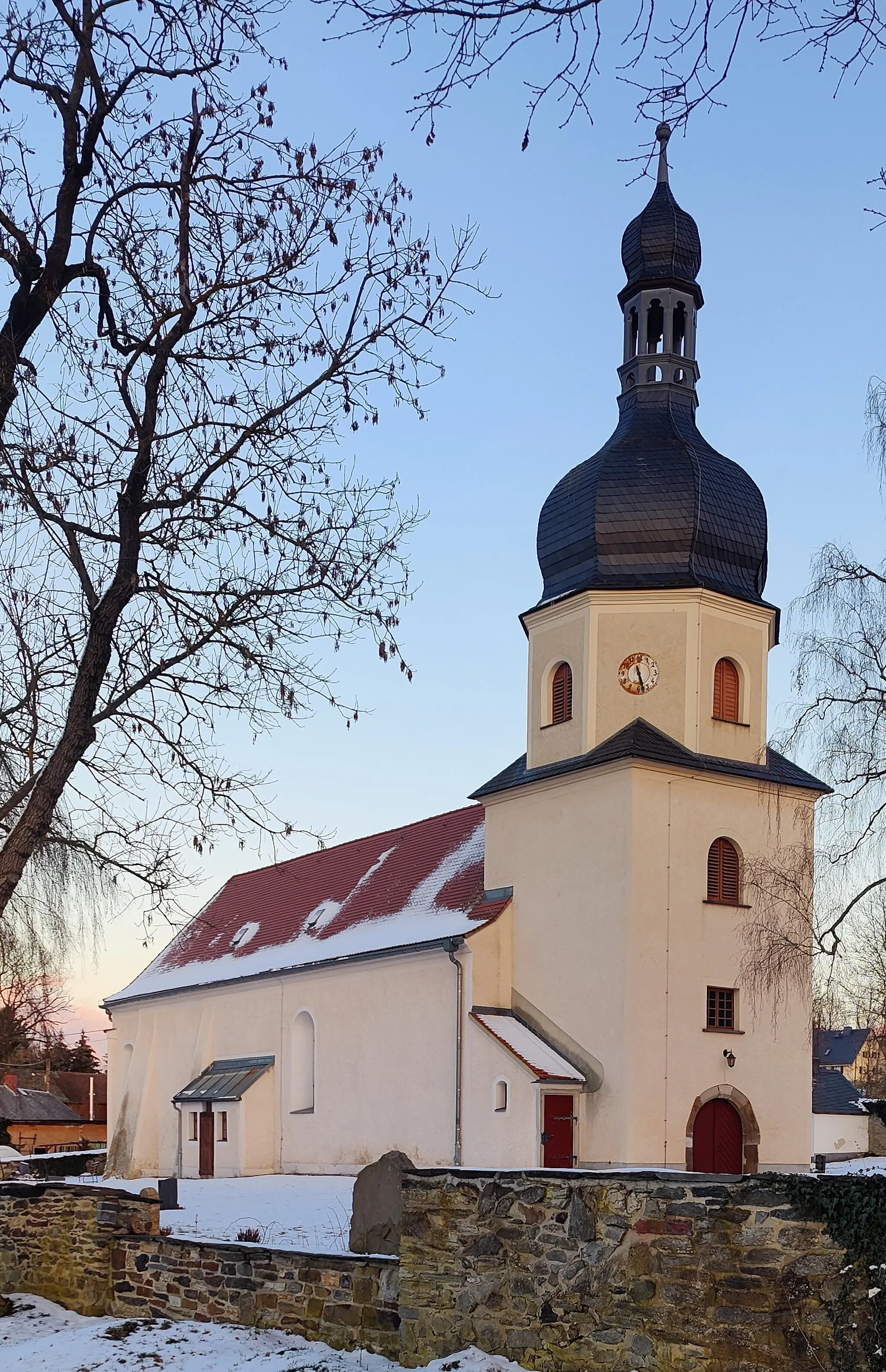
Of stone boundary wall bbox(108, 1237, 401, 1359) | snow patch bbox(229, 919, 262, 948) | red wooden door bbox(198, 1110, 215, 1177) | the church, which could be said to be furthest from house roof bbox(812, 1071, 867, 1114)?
stone boundary wall bbox(108, 1237, 401, 1359)

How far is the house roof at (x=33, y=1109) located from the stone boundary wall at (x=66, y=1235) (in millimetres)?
46649

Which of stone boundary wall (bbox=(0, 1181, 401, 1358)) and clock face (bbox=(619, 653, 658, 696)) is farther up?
clock face (bbox=(619, 653, 658, 696))

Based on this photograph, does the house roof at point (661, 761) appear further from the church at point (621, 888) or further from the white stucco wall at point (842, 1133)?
the white stucco wall at point (842, 1133)

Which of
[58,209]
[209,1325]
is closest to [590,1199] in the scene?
[209,1325]

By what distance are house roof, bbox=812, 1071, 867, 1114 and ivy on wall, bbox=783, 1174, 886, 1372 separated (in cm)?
4454

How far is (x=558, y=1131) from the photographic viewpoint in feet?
78.6

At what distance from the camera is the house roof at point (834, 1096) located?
167 ft

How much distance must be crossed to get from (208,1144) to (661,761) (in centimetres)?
1630

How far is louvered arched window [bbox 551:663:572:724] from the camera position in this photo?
1056 inches

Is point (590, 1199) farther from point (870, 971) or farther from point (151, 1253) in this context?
point (870, 971)

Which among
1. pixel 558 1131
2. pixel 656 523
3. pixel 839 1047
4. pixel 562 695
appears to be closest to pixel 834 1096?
pixel 839 1047

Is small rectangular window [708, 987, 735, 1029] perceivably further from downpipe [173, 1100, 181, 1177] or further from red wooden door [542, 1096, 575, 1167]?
downpipe [173, 1100, 181, 1177]

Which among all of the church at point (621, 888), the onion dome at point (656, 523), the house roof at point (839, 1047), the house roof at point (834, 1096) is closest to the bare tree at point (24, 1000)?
the church at point (621, 888)

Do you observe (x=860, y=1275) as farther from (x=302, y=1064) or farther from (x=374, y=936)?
(x=302, y=1064)
